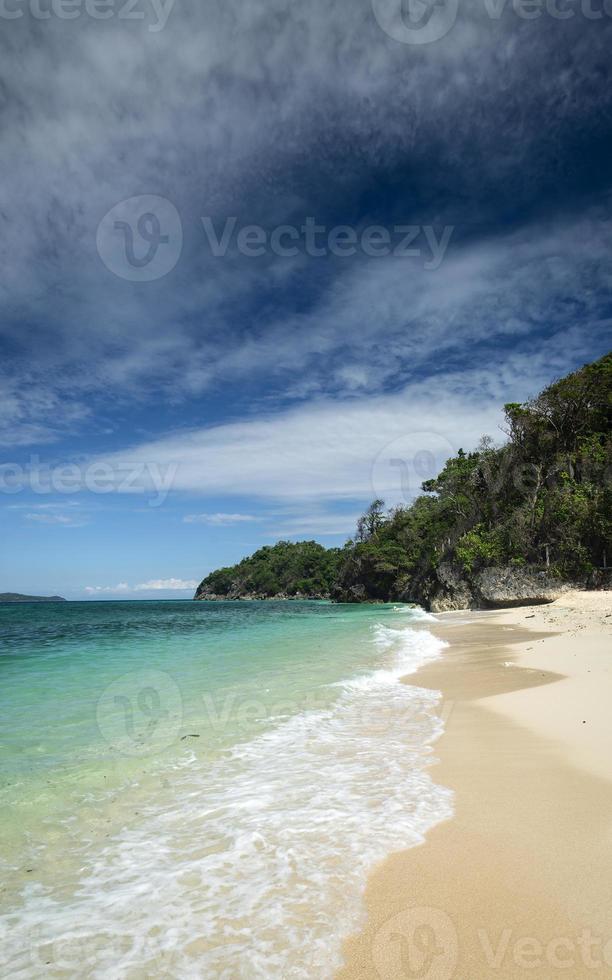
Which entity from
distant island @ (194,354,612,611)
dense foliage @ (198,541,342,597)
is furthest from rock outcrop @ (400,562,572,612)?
dense foliage @ (198,541,342,597)

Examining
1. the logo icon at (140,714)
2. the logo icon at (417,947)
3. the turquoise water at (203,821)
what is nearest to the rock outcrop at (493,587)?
the turquoise water at (203,821)

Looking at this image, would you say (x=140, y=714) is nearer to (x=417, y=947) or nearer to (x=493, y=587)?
(x=417, y=947)

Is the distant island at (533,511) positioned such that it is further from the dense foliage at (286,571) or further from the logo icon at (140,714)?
the dense foliage at (286,571)

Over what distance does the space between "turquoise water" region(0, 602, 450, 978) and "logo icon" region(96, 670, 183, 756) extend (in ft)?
0.14

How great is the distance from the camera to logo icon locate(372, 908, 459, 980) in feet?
7.39

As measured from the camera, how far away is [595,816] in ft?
11.5

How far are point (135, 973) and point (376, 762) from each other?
3169 mm

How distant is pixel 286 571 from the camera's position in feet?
418

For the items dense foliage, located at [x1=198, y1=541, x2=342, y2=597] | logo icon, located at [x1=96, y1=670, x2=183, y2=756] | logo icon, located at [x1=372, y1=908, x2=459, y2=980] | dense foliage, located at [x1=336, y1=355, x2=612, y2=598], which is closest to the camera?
logo icon, located at [x1=372, y1=908, x2=459, y2=980]

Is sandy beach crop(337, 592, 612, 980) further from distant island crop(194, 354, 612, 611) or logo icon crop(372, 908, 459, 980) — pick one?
distant island crop(194, 354, 612, 611)

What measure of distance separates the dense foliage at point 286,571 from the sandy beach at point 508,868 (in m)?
105

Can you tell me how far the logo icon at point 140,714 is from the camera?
6281 mm

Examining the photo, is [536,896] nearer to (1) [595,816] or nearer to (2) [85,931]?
(1) [595,816]

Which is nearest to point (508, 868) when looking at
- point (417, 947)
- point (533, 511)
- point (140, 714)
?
point (417, 947)
